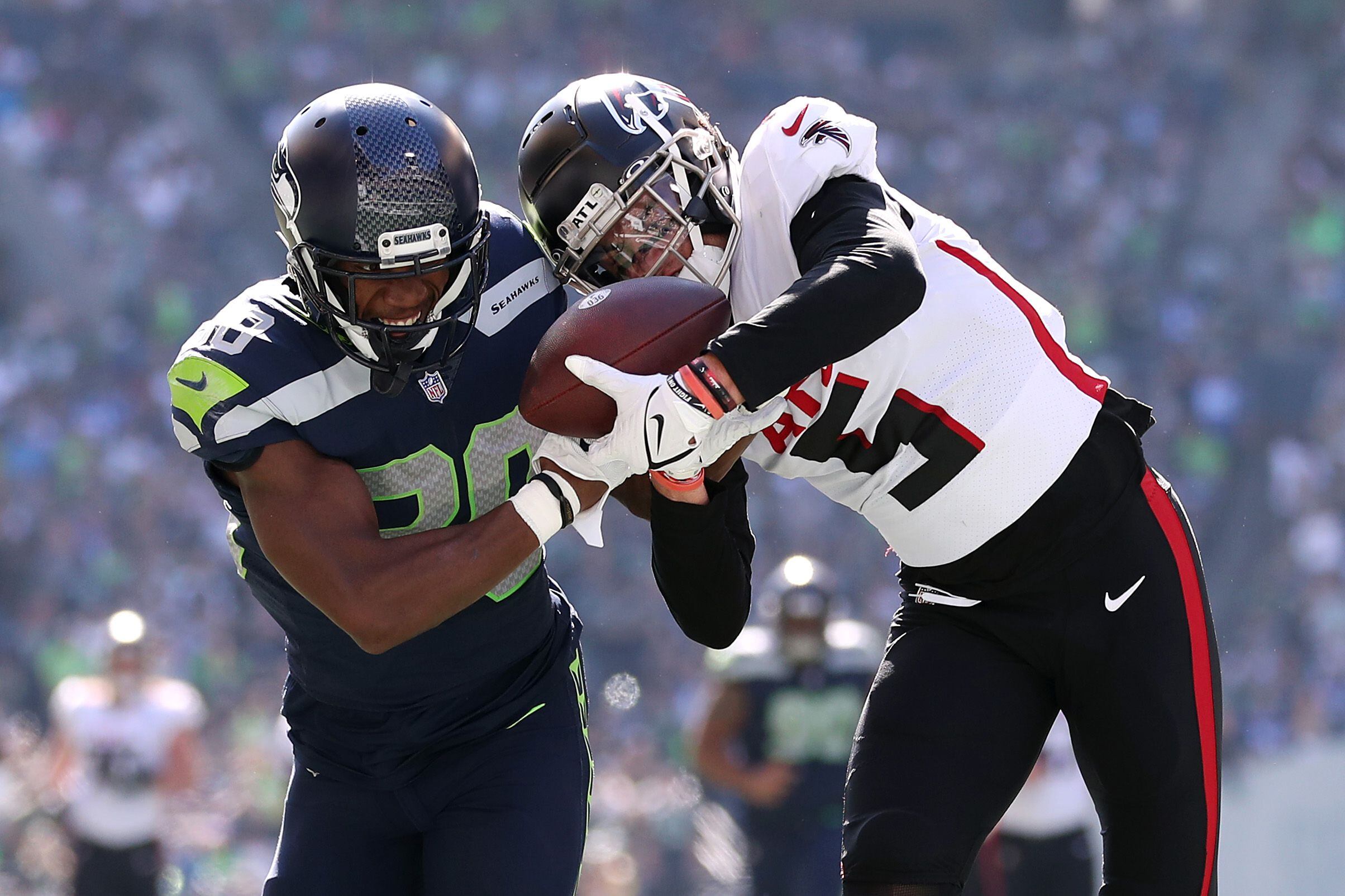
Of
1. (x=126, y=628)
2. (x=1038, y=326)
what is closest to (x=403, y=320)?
(x=1038, y=326)

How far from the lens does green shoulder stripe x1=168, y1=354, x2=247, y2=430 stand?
8.14 ft

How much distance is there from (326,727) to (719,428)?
94 cm

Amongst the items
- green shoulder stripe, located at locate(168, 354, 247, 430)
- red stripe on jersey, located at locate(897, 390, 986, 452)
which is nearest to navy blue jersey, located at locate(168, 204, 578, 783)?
green shoulder stripe, located at locate(168, 354, 247, 430)

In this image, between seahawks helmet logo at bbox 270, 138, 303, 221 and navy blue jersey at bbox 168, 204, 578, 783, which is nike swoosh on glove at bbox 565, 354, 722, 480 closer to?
navy blue jersey at bbox 168, 204, 578, 783

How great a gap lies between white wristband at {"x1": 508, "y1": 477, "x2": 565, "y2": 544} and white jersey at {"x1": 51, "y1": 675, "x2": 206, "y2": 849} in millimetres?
4647

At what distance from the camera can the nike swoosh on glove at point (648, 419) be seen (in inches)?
90.1

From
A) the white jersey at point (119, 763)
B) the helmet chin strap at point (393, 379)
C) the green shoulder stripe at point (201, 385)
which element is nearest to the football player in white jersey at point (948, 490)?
the helmet chin strap at point (393, 379)

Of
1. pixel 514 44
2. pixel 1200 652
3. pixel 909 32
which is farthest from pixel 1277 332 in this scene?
pixel 1200 652

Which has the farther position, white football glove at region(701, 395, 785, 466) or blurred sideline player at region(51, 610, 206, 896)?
blurred sideline player at region(51, 610, 206, 896)

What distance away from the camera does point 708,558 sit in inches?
107

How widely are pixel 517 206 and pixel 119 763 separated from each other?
704cm

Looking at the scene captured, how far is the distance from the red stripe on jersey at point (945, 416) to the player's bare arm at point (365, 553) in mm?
576

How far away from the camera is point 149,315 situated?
1141 cm

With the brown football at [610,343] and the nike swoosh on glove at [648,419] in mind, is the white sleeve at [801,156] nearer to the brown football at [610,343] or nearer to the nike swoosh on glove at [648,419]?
the brown football at [610,343]
